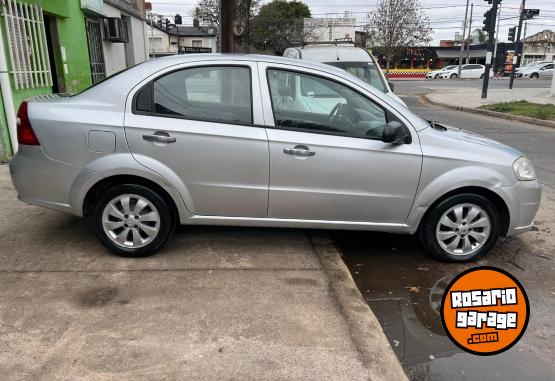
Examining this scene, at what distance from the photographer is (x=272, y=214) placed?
156 inches

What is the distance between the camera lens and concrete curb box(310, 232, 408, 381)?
266 centimetres

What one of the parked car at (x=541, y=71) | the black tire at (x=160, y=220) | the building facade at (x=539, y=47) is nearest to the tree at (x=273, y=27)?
the parked car at (x=541, y=71)

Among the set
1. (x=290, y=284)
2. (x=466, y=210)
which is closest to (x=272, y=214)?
(x=290, y=284)

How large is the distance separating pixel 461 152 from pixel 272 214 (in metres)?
1.63

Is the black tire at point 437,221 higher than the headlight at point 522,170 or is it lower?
lower

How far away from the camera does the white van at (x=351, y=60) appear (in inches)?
336

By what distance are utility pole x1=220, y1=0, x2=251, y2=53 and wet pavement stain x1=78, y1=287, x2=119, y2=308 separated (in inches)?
212

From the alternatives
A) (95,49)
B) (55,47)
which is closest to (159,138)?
(55,47)

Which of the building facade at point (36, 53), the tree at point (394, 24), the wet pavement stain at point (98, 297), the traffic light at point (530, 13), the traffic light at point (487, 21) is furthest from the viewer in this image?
the tree at point (394, 24)

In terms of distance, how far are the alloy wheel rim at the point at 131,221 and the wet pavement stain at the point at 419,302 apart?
1719 millimetres

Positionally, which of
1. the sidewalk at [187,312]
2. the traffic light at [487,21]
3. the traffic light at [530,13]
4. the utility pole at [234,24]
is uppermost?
the traffic light at [530,13]

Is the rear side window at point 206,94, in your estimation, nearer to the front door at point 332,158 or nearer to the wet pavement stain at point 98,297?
the front door at point 332,158

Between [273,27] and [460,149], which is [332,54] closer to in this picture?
[460,149]

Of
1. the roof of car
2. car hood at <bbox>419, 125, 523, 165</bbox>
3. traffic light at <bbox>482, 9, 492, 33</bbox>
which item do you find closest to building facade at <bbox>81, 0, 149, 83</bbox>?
the roof of car
